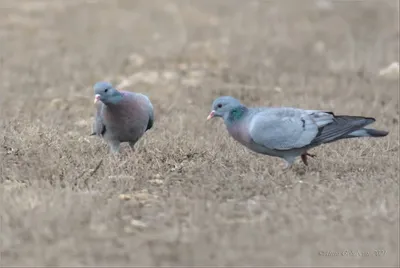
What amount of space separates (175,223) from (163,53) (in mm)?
8380

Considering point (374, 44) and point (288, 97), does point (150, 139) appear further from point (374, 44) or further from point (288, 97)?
point (374, 44)

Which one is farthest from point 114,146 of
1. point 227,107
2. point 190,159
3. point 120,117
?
point 227,107

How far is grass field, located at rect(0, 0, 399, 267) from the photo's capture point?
Answer: 16.3 feet

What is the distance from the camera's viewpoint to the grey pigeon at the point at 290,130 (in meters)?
6.62

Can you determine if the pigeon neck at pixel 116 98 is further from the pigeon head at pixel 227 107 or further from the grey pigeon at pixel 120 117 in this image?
the pigeon head at pixel 227 107

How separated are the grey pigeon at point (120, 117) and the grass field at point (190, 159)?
0.16 meters

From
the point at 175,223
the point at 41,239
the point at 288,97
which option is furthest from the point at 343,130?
the point at 288,97

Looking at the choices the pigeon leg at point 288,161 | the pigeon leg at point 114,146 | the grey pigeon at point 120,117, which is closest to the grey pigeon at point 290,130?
the pigeon leg at point 288,161

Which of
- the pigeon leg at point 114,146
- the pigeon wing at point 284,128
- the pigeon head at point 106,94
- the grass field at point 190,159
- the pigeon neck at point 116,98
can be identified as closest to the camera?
the grass field at point 190,159

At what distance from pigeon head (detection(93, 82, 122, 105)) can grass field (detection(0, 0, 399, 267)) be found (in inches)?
18.8

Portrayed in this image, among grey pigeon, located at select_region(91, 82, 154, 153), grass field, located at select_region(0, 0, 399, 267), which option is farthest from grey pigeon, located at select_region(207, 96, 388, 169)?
grey pigeon, located at select_region(91, 82, 154, 153)

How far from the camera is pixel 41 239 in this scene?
4988 millimetres

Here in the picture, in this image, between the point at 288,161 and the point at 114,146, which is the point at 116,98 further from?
the point at 288,161

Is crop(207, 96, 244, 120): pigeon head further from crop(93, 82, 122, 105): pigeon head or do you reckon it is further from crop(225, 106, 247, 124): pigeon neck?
crop(93, 82, 122, 105): pigeon head
